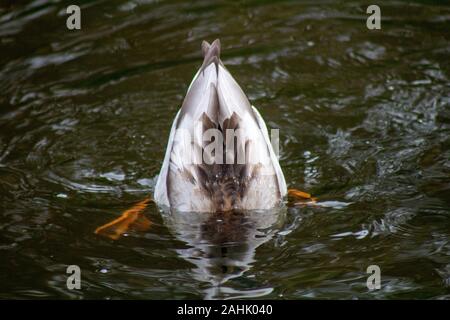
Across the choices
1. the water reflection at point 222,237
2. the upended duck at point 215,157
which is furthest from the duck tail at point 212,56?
the water reflection at point 222,237

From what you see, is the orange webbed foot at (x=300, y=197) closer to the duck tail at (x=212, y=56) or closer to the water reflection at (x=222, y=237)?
the water reflection at (x=222, y=237)

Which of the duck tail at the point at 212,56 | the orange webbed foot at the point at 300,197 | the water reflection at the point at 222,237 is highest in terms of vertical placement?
the duck tail at the point at 212,56

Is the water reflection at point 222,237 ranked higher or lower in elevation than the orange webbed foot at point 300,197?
lower

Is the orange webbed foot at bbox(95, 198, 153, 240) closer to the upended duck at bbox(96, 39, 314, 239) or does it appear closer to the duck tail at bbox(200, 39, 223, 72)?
the upended duck at bbox(96, 39, 314, 239)

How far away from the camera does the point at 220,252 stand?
5.32m

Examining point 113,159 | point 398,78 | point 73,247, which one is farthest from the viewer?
point 398,78

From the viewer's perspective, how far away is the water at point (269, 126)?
199 inches

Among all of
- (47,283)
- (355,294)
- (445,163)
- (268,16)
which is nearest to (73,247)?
(47,283)

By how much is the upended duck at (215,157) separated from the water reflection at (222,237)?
0.06 meters

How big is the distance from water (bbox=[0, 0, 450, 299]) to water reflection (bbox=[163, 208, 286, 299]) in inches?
0.5

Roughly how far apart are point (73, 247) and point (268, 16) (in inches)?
143

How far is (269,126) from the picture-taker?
674 cm

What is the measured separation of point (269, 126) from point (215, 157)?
1371 millimetres
